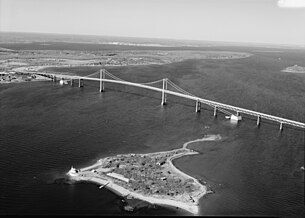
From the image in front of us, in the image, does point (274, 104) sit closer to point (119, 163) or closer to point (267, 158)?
point (267, 158)

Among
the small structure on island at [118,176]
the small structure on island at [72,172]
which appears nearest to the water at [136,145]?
the small structure on island at [72,172]

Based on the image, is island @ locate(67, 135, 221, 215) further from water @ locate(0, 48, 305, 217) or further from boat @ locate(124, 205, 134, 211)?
boat @ locate(124, 205, 134, 211)

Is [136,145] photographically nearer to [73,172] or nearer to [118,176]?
[118,176]

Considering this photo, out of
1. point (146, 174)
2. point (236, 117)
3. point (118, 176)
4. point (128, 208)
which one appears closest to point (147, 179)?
point (146, 174)

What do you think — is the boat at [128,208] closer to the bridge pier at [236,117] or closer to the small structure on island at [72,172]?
the small structure on island at [72,172]

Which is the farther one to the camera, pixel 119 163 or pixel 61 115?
pixel 61 115

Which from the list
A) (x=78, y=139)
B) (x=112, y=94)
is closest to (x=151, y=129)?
(x=78, y=139)

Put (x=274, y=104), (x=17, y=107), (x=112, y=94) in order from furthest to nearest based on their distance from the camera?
(x=112, y=94) → (x=274, y=104) → (x=17, y=107)

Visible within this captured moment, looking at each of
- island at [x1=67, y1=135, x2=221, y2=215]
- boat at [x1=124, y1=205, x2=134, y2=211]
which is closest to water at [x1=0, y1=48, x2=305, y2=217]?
boat at [x1=124, y1=205, x2=134, y2=211]
